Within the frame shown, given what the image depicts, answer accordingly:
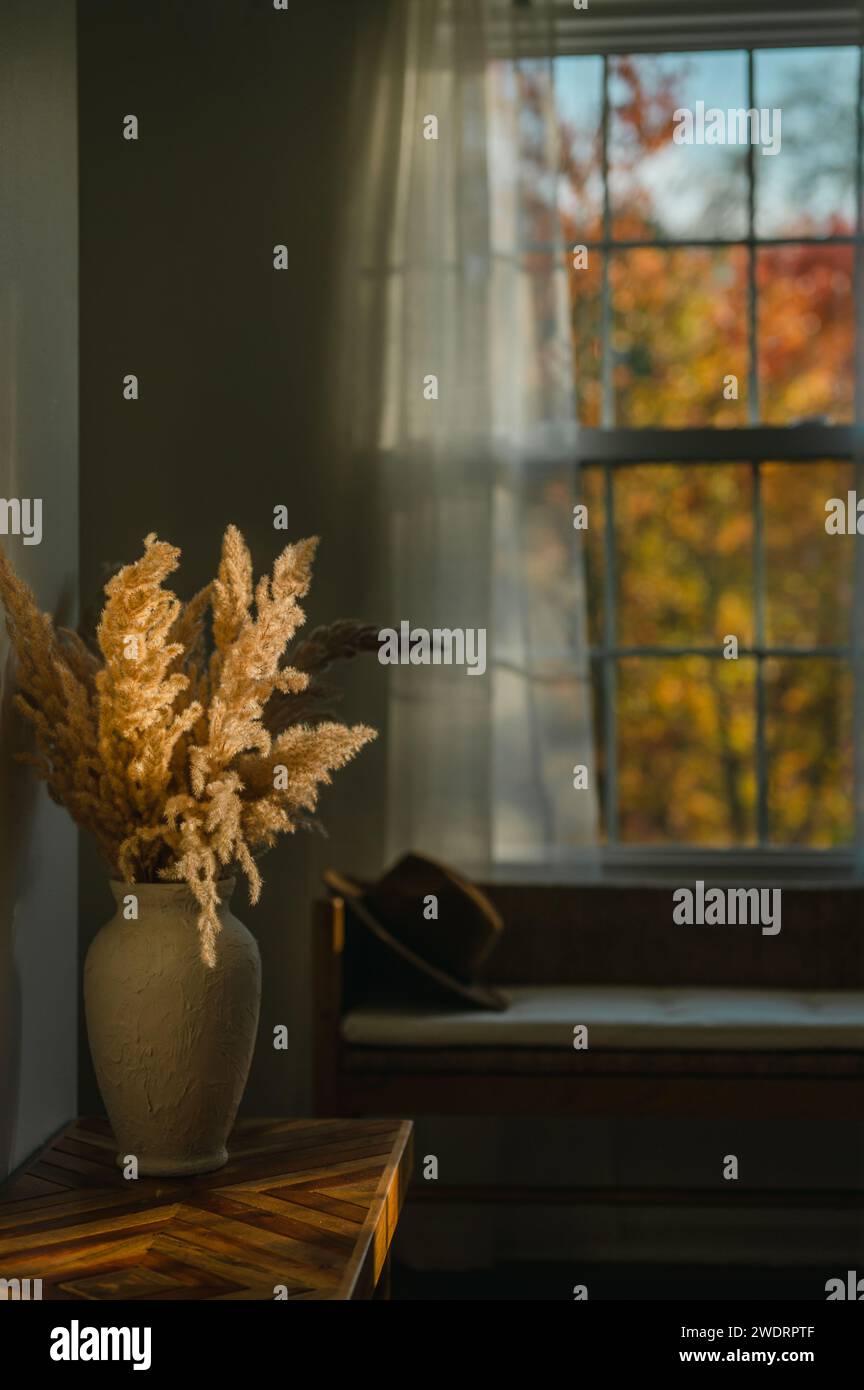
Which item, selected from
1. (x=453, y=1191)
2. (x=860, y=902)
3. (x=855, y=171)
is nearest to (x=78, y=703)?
(x=453, y=1191)

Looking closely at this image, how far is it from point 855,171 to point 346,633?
2.42m

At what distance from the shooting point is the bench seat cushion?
2.76 meters

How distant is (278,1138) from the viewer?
1869mm

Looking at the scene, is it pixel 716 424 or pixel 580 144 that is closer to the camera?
pixel 580 144

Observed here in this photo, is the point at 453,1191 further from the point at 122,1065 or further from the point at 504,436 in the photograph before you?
the point at 504,436

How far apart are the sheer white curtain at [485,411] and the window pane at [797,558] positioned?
1.01 metres

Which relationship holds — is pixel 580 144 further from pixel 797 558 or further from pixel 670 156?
pixel 797 558

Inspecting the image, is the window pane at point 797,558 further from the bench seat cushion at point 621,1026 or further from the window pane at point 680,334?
the bench seat cushion at point 621,1026

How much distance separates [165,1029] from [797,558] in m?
3.73

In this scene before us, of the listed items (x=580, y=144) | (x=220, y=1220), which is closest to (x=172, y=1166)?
(x=220, y=1220)

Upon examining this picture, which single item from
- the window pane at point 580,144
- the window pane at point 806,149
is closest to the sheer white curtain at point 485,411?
the window pane at point 580,144

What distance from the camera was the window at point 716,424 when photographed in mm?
3598

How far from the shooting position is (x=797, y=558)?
4.92 meters
